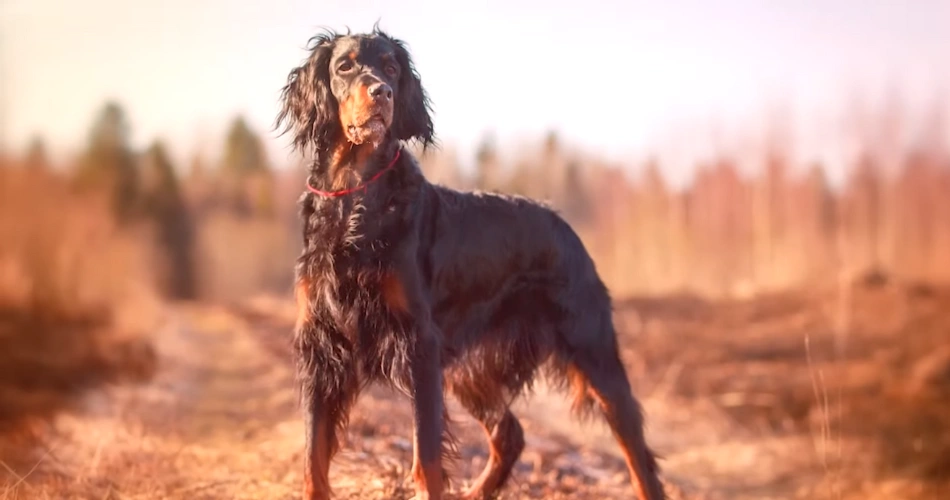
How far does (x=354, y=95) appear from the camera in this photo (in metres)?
2.37

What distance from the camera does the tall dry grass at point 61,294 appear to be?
177 inches

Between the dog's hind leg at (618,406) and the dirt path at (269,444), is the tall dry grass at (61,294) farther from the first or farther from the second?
the dog's hind leg at (618,406)

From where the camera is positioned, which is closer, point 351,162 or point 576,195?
point 351,162

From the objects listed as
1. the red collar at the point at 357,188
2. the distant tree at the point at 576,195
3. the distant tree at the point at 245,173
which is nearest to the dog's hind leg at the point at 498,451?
the red collar at the point at 357,188

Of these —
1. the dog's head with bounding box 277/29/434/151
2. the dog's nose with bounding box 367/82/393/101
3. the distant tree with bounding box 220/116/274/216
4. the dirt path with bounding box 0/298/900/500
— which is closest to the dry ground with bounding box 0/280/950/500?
the dirt path with bounding box 0/298/900/500

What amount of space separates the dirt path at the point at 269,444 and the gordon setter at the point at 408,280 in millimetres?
453

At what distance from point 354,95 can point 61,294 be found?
3.19 meters

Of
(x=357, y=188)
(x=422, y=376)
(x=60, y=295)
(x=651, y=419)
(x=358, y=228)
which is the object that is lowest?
(x=651, y=419)

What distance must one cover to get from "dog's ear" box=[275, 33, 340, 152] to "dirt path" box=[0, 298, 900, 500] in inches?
42.9

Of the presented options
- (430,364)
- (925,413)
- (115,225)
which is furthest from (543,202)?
(925,413)

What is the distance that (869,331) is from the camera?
584 centimetres

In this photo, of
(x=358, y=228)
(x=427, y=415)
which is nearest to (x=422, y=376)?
(x=427, y=415)

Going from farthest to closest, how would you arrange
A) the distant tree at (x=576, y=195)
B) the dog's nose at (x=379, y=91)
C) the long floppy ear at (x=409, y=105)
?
the distant tree at (x=576, y=195)
the long floppy ear at (x=409, y=105)
the dog's nose at (x=379, y=91)

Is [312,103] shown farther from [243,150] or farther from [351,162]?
[243,150]
